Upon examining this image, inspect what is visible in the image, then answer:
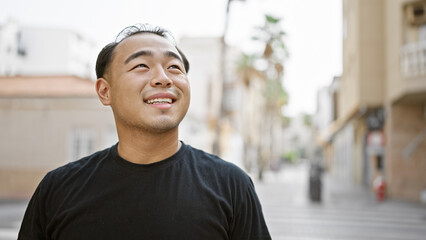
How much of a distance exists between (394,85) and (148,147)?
59.6 ft

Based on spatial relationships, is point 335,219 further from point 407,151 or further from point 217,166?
point 217,166

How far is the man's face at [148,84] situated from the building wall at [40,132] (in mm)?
18227

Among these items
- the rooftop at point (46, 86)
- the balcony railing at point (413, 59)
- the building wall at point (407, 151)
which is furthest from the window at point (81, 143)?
the balcony railing at point (413, 59)

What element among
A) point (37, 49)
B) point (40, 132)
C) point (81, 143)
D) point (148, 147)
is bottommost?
point (81, 143)

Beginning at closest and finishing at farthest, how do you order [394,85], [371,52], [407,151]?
[394,85], [407,151], [371,52]

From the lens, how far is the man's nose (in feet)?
5.27

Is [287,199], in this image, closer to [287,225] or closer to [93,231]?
[287,225]

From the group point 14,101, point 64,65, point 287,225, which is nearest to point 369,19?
point 287,225

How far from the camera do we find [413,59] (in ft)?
55.8

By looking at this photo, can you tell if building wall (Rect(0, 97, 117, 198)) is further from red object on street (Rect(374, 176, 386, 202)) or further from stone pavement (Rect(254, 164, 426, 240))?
red object on street (Rect(374, 176, 386, 202))

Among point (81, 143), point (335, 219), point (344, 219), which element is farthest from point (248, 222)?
point (81, 143)

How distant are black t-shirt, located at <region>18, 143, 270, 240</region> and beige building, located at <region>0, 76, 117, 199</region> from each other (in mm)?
18281

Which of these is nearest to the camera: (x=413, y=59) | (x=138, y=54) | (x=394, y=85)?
(x=138, y=54)

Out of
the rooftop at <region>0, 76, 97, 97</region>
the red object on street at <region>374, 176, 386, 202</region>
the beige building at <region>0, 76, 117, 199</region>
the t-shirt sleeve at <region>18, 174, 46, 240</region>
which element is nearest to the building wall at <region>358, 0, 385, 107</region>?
the red object on street at <region>374, 176, 386, 202</region>
